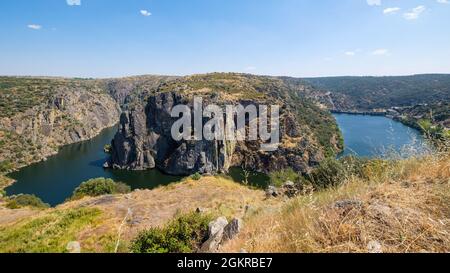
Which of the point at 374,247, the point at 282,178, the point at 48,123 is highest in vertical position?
the point at 374,247

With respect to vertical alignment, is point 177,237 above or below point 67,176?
above

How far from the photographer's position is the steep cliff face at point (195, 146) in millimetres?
80375

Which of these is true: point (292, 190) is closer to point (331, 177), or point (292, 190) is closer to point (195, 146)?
point (331, 177)

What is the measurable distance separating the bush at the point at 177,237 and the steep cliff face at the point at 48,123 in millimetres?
85993

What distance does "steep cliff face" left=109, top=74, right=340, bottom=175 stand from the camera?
80.4 metres

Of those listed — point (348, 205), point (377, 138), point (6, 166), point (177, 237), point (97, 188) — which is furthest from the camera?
point (377, 138)

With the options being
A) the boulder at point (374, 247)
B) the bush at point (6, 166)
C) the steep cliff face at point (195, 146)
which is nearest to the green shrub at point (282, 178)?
the boulder at point (374, 247)

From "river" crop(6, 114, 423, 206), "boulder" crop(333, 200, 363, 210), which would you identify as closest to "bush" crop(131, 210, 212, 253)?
"boulder" crop(333, 200, 363, 210)

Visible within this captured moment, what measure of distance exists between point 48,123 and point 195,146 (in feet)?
216

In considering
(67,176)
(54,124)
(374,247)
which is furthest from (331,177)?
(54,124)

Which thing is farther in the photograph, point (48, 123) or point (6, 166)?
point (48, 123)

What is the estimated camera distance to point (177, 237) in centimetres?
788

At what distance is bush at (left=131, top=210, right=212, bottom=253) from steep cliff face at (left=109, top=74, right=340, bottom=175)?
70.3 metres
